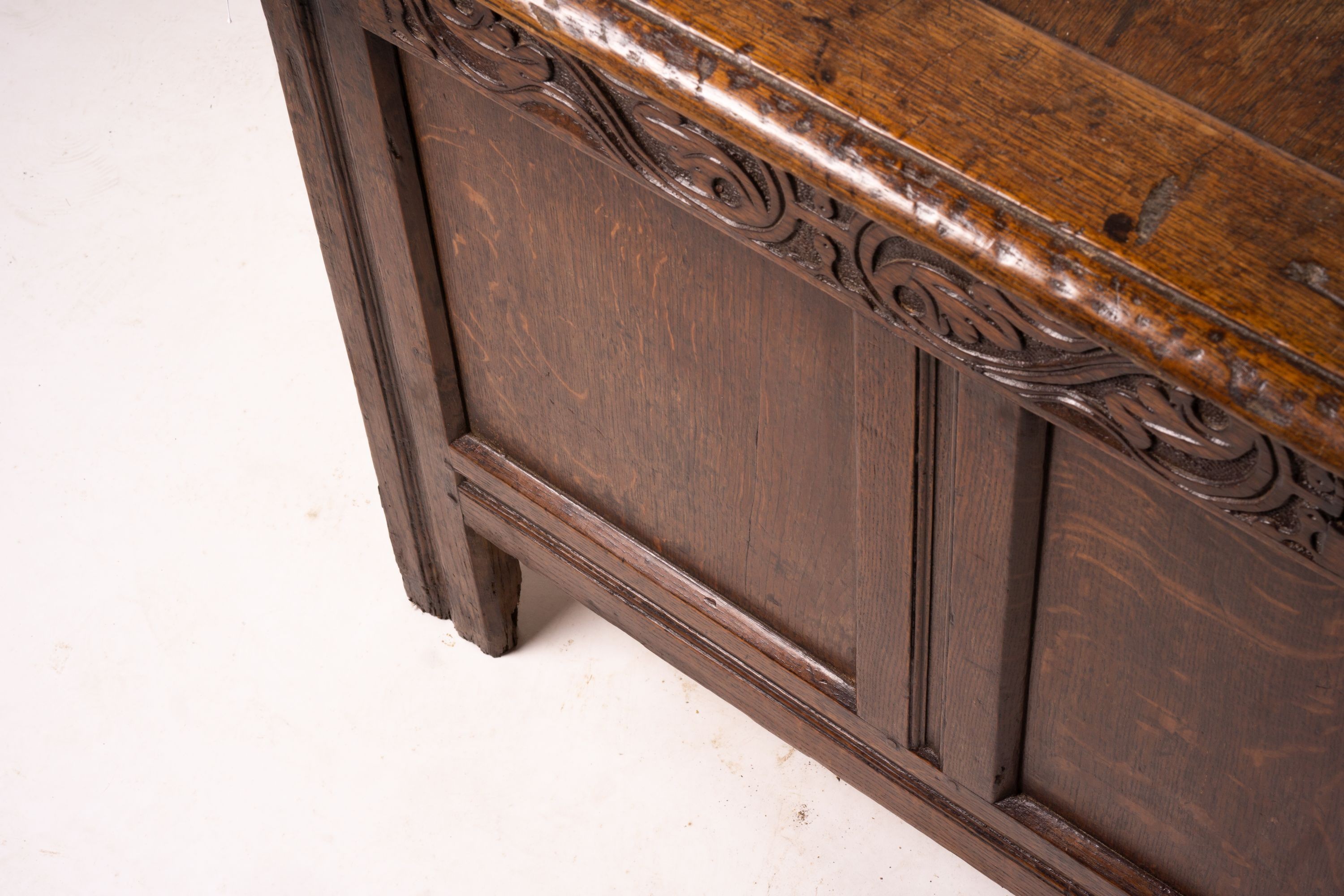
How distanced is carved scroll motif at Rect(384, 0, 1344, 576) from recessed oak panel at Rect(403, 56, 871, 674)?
0.09 meters

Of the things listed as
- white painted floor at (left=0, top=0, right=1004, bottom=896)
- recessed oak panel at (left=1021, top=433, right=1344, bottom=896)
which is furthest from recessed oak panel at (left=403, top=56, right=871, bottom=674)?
white painted floor at (left=0, top=0, right=1004, bottom=896)

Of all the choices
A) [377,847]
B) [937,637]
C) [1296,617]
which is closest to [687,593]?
[937,637]

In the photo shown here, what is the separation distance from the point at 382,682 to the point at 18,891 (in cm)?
45

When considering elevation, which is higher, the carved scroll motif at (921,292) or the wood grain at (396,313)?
the carved scroll motif at (921,292)

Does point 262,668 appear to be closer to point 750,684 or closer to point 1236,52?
point 750,684

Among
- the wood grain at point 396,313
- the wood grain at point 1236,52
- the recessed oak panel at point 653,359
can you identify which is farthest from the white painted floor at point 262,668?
the wood grain at point 1236,52

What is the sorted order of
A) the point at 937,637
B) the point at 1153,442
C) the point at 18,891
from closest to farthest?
the point at 1153,442
the point at 937,637
the point at 18,891

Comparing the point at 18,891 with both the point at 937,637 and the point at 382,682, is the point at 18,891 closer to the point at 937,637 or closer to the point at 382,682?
the point at 382,682

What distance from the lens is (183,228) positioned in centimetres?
222

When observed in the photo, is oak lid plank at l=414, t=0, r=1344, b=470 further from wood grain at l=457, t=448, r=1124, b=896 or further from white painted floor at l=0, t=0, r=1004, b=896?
white painted floor at l=0, t=0, r=1004, b=896

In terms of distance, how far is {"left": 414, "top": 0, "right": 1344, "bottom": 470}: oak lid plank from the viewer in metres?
0.67

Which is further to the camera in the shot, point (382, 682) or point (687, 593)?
point (382, 682)

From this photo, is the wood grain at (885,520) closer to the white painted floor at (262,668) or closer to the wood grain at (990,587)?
the wood grain at (990,587)

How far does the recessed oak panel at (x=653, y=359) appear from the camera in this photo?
3.43 feet
